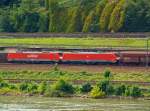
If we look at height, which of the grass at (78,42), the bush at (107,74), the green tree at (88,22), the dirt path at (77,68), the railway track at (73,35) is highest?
the green tree at (88,22)

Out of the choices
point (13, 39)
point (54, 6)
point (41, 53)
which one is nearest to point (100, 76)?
point (41, 53)

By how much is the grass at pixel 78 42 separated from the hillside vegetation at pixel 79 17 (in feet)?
24.2

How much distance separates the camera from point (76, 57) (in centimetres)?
10288

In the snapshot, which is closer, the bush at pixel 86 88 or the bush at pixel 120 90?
the bush at pixel 120 90

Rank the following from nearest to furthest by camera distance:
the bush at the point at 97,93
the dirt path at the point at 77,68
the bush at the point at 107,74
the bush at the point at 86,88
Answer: the bush at the point at 97,93 → the bush at the point at 86,88 → the bush at the point at 107,74 → the dirt path at the point at 77,68

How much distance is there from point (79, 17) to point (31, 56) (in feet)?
63.1

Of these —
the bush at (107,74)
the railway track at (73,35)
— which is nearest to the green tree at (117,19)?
the railway track at (73,35)

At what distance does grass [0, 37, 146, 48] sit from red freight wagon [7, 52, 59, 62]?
7183mm

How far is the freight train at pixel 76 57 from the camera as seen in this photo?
10138 centimetres

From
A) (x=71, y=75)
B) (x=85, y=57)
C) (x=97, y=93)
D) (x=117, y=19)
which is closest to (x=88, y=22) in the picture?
(x=117, y=19)

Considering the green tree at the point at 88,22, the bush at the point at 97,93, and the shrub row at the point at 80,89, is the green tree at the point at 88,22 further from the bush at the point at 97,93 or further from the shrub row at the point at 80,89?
the bush at the point at 97,93

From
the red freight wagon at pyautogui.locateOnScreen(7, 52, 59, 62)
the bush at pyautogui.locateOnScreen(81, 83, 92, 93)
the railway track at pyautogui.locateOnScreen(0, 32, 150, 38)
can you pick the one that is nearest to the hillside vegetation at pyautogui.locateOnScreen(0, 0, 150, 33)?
the railway track at pyautogui.locateOnScreen(0, 32, 150, 38)

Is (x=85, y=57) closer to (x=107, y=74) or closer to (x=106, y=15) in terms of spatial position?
(x=107, y=74)

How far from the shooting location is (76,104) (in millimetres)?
82375
